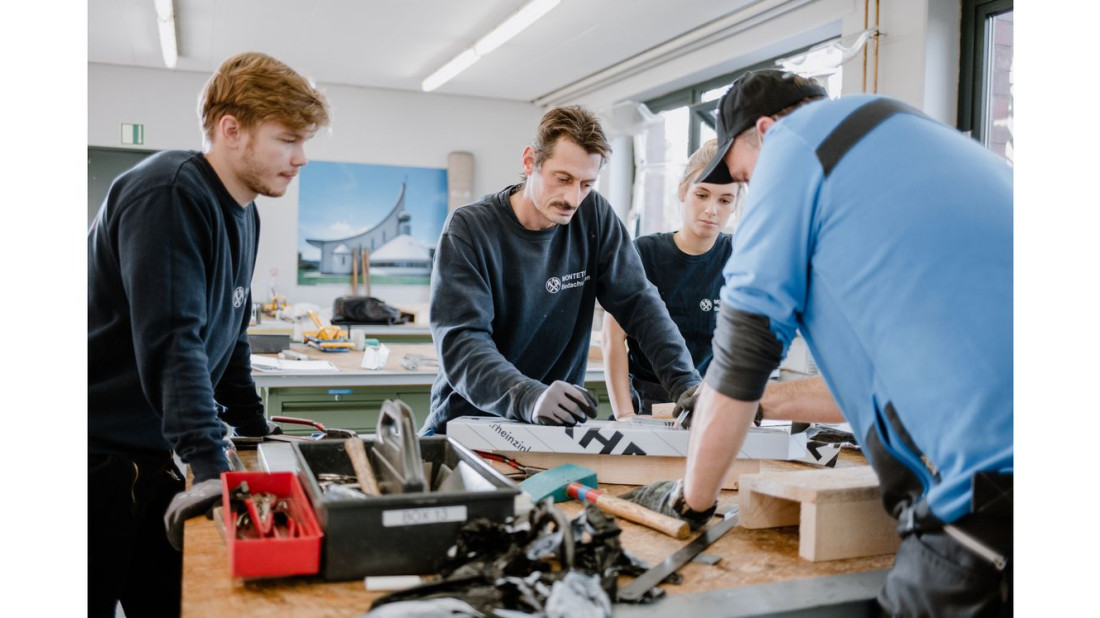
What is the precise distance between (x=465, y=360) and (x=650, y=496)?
56cm

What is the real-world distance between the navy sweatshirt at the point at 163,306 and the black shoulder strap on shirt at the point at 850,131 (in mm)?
1054

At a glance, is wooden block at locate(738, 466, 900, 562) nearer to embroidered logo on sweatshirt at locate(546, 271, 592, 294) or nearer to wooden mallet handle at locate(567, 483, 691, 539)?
wooden mallet handle at locate(567, 483, 691, 539)

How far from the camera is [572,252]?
2.14 meters

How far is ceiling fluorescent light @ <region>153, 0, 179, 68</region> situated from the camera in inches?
194

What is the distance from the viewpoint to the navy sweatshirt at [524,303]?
1.84 meters

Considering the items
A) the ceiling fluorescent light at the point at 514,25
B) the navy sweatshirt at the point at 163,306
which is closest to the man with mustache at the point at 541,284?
the navy sweatshirt at the point at 163,306

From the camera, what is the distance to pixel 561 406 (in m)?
1.61

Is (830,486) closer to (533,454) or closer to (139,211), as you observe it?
(533,454)

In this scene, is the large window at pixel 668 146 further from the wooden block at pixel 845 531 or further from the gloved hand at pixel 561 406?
the wooden block at pixel 845 531

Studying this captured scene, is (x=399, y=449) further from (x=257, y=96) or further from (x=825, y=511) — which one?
(x=257, y=96)

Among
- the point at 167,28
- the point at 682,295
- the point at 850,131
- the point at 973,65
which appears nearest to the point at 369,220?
the point at 167,28

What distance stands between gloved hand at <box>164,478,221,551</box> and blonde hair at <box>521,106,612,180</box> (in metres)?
1.10

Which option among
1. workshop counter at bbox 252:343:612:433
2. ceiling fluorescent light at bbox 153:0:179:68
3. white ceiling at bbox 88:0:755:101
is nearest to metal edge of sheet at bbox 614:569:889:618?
workshop counter at bbox 252:343:612:433

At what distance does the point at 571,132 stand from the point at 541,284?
15.2 inches
